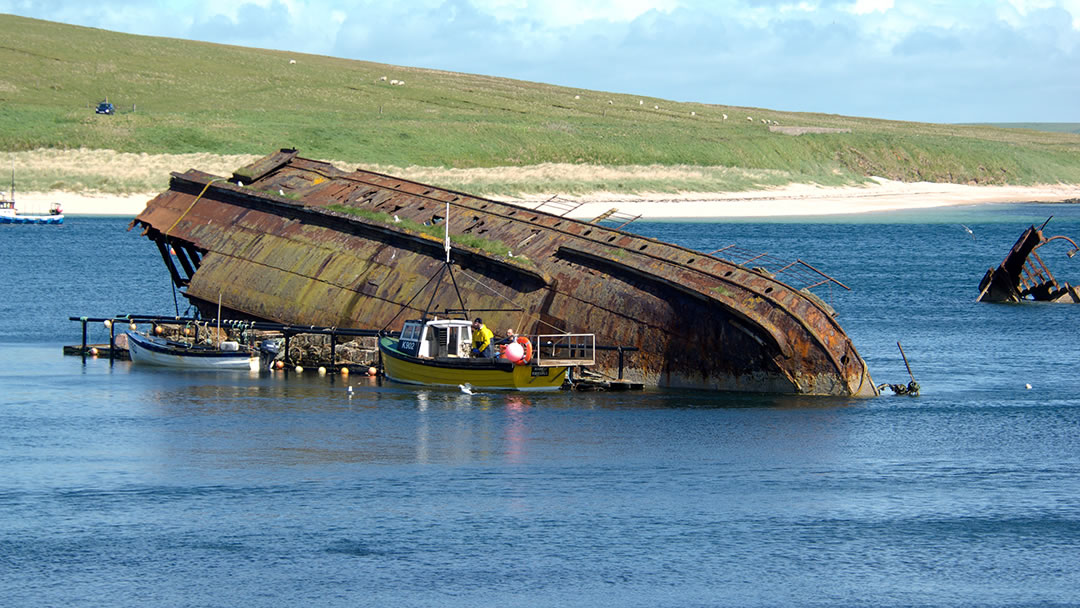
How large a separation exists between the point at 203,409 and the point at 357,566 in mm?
13831

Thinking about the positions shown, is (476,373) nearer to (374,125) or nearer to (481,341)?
(481,341)

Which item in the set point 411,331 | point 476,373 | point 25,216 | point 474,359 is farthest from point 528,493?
point 25,216

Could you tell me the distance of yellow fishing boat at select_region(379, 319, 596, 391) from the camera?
3431 centimetres

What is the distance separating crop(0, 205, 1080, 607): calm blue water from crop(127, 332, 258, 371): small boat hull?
0.78 metres

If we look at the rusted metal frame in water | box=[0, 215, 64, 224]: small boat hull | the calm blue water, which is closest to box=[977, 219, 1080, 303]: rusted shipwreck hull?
the calm blue water

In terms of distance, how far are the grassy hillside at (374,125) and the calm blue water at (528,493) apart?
88432mm

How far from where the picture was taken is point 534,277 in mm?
35719

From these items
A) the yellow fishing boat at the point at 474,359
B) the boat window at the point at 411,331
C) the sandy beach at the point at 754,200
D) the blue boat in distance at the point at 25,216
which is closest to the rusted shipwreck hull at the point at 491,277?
the yellow fishing boat at the point at 474,359

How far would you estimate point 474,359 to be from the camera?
1363 inches

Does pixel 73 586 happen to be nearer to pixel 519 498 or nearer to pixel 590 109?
pixel 519 498

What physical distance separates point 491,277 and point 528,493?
12412 mm

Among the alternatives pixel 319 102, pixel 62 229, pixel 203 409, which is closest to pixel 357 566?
pixel 203 409

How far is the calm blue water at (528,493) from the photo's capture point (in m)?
20.3

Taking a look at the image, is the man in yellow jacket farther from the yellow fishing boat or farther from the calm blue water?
the calm blue water
